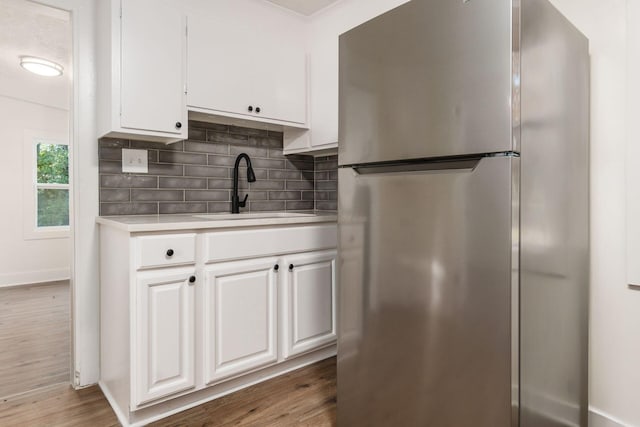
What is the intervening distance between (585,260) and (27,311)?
4256mm

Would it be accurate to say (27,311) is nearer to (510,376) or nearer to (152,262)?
(152,262)

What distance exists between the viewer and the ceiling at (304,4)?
2477 millimetres

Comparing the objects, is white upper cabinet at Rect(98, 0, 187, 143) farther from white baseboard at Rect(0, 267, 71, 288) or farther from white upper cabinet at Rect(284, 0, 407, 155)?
white baseboard at Rect(0, 267, 71, 288)

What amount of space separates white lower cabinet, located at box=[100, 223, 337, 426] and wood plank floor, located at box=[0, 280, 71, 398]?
1.49 feet

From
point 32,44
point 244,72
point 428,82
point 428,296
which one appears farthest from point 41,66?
point 428,296

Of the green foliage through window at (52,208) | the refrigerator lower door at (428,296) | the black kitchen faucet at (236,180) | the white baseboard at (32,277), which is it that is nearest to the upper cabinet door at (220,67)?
the black kitchen faucet at (236,180)

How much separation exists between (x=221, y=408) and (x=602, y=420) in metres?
1.65

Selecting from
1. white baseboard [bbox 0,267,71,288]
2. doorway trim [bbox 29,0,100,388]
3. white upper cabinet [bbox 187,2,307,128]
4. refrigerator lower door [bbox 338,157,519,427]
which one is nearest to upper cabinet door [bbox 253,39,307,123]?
white upper cabinet [bbox 187,2,307,128]

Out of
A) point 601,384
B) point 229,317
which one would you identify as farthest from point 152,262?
point 601,384

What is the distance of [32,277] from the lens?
471 cm

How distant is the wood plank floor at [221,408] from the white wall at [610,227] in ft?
3.83

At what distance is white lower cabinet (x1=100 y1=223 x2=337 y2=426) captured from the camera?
1648 mm

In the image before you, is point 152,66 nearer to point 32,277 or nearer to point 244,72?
point 244,72

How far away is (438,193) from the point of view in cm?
119
